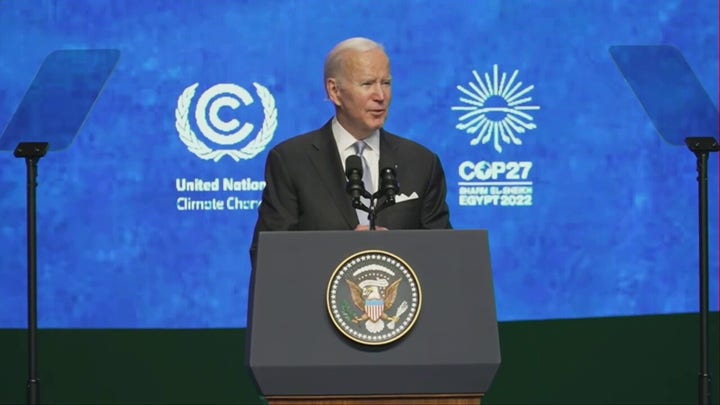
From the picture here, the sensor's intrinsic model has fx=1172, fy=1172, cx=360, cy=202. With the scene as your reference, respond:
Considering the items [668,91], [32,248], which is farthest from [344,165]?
[668,91]

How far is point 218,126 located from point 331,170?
1950 millimetres

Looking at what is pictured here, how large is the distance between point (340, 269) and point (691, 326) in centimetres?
353

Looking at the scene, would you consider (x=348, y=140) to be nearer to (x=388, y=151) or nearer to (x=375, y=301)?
(x=388, y=151)

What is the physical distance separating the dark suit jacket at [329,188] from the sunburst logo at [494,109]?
1868 millimetres

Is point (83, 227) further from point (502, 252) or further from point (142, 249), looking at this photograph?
point (502, 252)

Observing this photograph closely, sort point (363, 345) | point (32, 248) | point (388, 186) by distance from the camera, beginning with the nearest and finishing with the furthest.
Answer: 1. point (363, 345)
2. point (388, 186)
3. point (32, 248)

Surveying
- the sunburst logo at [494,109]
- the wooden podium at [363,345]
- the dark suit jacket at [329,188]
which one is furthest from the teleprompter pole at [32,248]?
the wooden podium at [363,345]

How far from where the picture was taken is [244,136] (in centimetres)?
539

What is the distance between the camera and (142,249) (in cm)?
543

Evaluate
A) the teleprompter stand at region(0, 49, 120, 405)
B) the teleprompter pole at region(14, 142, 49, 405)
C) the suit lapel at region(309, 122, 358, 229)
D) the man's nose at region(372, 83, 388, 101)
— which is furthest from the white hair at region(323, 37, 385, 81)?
the teleprompter stand at region(0, 49, 120, 405)

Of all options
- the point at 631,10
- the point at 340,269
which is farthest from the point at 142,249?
the point at 340,269

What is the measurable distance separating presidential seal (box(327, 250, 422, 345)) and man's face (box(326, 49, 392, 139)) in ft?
2.73

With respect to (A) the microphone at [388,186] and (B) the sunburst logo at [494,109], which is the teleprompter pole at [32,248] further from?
(A) the microphone at [388,186]

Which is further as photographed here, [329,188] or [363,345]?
[329,188]
